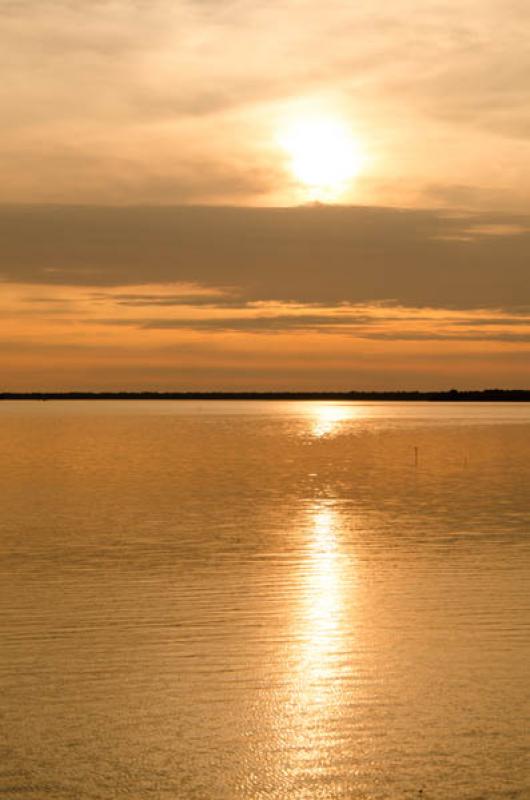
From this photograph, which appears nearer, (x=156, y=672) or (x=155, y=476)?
(x=156, y=672)

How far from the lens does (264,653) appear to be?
667 inches

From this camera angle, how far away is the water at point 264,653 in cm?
1200

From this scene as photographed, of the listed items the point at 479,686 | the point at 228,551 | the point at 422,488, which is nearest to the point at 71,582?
the point at 228,551

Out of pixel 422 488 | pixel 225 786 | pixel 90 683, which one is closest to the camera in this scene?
pixel 225 786

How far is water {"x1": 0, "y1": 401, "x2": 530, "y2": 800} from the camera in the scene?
12000 millimetres

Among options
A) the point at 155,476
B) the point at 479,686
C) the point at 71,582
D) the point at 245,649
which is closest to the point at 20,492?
the point at 155,476

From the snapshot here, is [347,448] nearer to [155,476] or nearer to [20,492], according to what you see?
[155,476]

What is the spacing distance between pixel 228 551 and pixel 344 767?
16.4 metres

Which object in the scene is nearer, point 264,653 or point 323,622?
point 264,653

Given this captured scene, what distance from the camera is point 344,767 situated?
1204 centimetres

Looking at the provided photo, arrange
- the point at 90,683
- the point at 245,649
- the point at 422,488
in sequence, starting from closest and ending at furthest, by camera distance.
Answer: the point at 90,683
the point at 245,649
the point at 422,488

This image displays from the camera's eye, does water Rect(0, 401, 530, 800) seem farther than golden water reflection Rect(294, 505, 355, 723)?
No

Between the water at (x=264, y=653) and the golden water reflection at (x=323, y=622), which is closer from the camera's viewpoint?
the water at (x=264, y=653)

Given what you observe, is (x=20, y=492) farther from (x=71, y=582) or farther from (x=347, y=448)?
(x=347, y=448)
